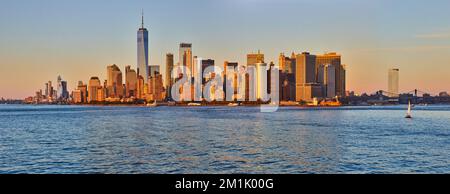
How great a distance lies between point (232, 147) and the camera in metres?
14.1

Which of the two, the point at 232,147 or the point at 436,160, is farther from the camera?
the point at 232,147

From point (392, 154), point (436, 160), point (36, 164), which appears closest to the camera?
point (36, 164)
